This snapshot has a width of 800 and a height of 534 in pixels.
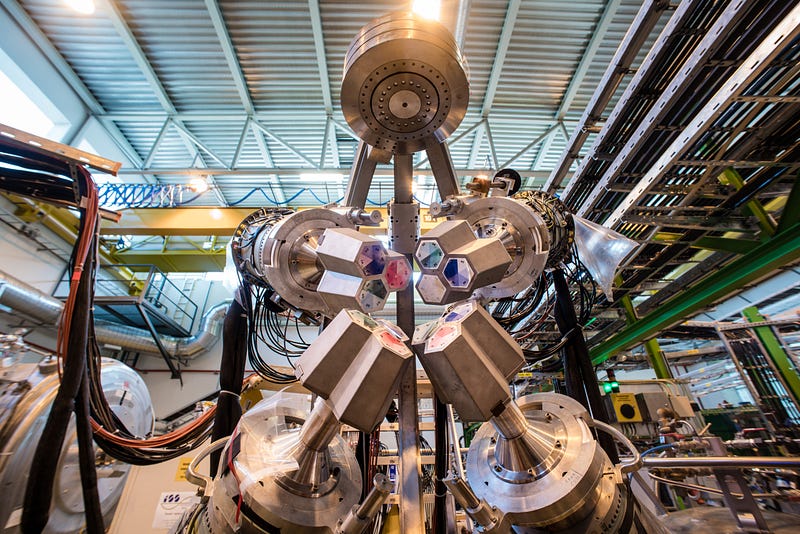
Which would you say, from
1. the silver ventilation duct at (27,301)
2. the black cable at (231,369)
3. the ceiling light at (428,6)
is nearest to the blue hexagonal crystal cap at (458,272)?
the black cable at (231,369)

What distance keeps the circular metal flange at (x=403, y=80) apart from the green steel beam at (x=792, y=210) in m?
2.79

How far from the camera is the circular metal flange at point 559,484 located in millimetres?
826

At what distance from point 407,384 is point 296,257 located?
0.62m

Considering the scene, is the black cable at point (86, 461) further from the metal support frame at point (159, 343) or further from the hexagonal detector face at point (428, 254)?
the metal support frame at point (159, 343)

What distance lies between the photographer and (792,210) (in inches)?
92.0

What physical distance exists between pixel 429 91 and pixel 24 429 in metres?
2.76

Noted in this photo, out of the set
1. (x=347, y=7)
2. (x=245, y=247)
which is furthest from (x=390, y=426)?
(x=347, y=7)

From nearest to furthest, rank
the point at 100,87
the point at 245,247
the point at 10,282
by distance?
the point at 245,247
the point at 10,282
the point at 100,87

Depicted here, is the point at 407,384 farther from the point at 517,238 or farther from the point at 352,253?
the point at 517,238

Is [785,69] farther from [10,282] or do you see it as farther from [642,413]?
[10,282]

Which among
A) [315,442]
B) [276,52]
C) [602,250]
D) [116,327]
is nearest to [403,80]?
[602,250]

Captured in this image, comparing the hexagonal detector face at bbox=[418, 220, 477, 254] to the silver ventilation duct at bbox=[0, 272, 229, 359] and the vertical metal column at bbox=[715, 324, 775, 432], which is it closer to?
the silver ventilation duct at bbox=[0, 272, 229, 359]

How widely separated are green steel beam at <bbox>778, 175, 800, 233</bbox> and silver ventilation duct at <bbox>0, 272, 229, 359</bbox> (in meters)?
6.41

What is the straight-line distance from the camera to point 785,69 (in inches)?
63.5
